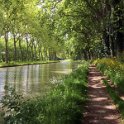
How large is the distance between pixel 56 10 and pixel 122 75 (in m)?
18.6

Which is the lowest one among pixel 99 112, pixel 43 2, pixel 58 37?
pixel 99 112

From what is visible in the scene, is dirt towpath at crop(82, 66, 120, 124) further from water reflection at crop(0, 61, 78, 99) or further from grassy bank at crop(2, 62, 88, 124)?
water reflection at crop(0, 61, 78, 99)

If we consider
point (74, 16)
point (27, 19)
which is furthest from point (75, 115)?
point (27, 19)

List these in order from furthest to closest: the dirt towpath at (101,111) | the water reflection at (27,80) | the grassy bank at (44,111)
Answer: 1. the water reflection at (27,80)
2. the dirt towpath at (101,111)
3. the grassy bank at (44,111)

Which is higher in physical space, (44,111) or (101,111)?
(44,111)

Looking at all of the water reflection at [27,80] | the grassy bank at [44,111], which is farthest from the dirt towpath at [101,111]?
the water reflection at [27,80]

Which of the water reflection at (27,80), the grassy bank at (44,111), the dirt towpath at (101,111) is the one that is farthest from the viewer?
the water reflection at (27,80)

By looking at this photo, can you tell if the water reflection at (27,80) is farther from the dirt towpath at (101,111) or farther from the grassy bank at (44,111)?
the grassy bank at (44,111)

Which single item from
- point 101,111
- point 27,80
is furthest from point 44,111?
point 27,80

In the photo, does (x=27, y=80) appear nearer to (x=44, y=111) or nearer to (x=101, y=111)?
(x=101, y=111)

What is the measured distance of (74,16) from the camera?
42875 mm

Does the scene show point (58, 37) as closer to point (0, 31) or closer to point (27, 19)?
point (0, 31)

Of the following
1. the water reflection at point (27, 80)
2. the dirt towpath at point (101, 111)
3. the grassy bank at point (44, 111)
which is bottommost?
the water reflection at point (27, 80)

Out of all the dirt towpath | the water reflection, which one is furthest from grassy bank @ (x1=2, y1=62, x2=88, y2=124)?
the water reflection
